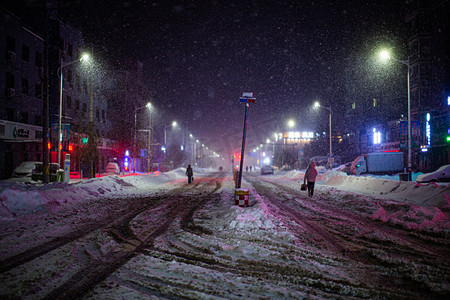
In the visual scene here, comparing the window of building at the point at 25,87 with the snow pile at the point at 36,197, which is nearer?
the snow pile at the point at 36,197

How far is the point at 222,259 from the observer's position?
511 cm

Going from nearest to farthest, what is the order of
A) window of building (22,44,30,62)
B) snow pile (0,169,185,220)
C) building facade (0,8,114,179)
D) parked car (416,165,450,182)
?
1. snow pile (0,169,185,220)
2. parked car (416,165,450,182)
3. building facade (0,8,114,179)
4. window of building (22,44,30,62)

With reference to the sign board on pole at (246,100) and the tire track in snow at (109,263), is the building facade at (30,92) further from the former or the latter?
the tire track in snow at (109,263)

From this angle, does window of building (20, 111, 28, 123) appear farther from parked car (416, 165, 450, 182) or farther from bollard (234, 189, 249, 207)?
parked car (416, 165, 450, 182)

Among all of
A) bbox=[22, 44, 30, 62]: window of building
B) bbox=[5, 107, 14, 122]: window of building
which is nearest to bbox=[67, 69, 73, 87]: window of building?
bbox=[22, 44, 30, 62]: window of building

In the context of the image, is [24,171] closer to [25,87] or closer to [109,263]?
[25,87]

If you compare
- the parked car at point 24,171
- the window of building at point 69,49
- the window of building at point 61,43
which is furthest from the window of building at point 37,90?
the parked car at point 24,171

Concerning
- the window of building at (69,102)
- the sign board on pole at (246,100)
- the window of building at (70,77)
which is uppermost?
the window of building at (70,77)

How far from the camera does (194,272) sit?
14.6 ft

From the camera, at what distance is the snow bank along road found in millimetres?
3863

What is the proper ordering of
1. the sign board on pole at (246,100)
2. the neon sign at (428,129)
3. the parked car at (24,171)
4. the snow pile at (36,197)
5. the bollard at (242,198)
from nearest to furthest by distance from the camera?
the snow pile at (36,197)
the bollard at (242,198)
the sign board on pole at (246,100)
the parked car at (24,171)
the neon sign at (428,129)

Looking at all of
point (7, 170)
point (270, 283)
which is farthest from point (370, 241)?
point (7, 170)

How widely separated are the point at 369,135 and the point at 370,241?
61502mm

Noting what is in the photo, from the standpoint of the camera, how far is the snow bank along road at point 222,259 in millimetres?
3863
